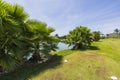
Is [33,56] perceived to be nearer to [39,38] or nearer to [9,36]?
[39,38]

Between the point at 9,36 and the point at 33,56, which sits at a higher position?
the point at 9,36

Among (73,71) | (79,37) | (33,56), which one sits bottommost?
(73,71)

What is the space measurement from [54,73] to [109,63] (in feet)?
13.4

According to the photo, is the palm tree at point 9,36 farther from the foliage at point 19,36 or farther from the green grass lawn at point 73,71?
the green grass lawn at point 73,71

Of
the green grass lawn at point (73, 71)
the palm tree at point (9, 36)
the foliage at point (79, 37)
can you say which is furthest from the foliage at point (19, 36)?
the foliage at point (79, 37)

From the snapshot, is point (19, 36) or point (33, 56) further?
point (33, 56)

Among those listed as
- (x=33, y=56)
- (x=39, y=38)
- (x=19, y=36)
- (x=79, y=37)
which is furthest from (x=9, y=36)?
(x=79, y=37)

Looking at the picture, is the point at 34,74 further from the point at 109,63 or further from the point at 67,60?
the point at 109,63

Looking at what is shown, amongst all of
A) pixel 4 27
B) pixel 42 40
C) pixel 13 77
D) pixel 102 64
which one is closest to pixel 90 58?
pixel 102 64

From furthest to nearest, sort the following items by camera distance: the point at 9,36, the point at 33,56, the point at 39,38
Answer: the point at 33,56 → the point at 39,38 → the point at 9,36

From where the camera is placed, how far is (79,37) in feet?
63.0

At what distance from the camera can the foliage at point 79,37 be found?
1927 cm

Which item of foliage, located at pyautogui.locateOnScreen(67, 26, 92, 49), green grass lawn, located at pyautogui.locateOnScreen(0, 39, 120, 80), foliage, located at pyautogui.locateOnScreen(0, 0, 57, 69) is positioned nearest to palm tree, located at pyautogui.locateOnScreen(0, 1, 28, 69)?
foliage, located at pyautogui.locateOnScreen(0, 0, 57, 69)

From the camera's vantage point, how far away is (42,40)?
13.4 metres
